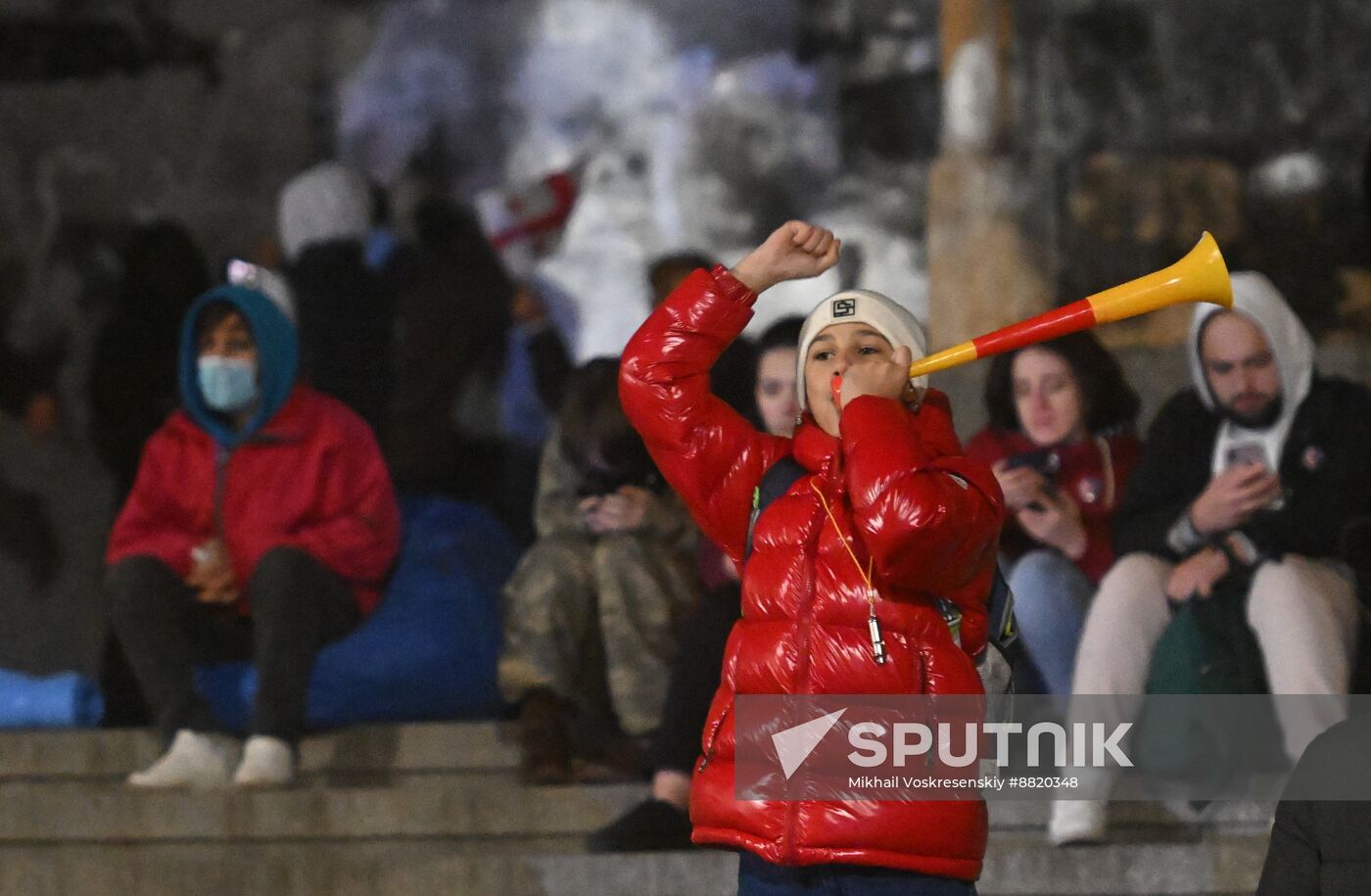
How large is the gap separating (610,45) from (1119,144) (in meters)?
1.66

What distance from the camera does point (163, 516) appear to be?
16.9 feet

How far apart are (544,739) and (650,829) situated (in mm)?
427

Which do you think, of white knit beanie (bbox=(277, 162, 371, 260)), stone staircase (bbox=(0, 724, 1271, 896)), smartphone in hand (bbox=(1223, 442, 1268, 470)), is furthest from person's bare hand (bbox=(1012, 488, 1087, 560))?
white knit beanie (bbox=(277, 162, 371, 260))

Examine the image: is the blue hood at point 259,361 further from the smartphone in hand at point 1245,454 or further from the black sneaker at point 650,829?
the smartphone in hand at point 1245,454

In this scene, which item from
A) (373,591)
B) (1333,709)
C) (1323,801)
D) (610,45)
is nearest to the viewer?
(1323,801)

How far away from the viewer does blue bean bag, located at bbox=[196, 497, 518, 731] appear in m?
5.05

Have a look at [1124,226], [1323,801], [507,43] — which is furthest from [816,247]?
[507,43]

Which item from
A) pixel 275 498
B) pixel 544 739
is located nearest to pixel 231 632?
pixel 275 498

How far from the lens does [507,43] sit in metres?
6.39

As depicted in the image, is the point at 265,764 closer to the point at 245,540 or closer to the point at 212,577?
the point at 212,577

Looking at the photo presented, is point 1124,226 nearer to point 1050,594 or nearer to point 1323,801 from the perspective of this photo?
point 1050,594

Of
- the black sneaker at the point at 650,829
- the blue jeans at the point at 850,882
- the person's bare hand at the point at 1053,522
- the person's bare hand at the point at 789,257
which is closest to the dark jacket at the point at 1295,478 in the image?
the person's bare hand at the point at 1053,522

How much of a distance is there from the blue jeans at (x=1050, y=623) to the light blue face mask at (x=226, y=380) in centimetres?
210

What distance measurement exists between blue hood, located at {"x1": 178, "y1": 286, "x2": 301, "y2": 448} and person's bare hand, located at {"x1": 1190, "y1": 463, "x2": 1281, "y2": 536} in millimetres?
2388
